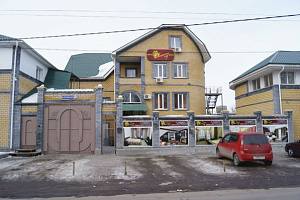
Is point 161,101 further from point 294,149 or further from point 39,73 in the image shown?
point 294,149

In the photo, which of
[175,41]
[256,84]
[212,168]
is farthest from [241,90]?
[212,168]

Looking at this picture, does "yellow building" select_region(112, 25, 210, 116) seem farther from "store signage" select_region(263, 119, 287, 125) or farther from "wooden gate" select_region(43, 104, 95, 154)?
"store signage" select_region(263, 119, 287, 125)

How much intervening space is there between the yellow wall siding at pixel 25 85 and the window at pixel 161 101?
10.6 m

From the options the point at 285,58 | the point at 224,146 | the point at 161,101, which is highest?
the point at 285,58

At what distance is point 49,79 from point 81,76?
4.80 meters

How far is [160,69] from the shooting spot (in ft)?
74.6

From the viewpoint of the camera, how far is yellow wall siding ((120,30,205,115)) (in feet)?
73.3

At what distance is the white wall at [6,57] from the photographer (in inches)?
646

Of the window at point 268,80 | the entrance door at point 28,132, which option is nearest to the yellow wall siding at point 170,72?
the window at point 268,80

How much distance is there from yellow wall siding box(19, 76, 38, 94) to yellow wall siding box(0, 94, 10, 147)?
1114mm

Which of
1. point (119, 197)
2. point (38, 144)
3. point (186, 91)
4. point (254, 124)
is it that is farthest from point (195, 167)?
point (186, 91)

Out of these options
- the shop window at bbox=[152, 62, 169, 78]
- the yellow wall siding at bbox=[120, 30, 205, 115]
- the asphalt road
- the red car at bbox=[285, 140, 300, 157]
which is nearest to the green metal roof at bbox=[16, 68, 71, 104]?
the yellow wall siding at bbox=[120, 30, 205, 115]

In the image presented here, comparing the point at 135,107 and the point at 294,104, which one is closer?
the point at 294,104

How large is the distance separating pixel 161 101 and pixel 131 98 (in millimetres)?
2875
